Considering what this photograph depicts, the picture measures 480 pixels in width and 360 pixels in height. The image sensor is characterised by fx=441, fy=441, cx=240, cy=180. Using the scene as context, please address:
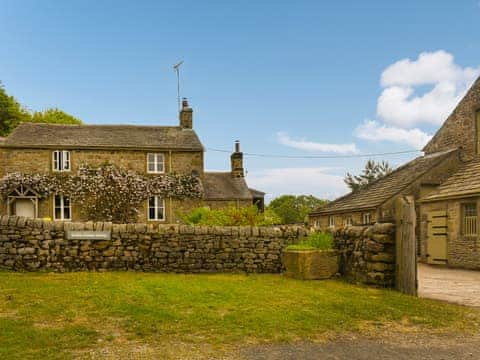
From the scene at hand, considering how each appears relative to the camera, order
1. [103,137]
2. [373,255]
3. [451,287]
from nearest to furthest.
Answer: [373,255] → [451,287] → [103,137]

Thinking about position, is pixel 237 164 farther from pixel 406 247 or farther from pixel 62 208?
pixel 406 247

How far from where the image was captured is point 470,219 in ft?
56.3

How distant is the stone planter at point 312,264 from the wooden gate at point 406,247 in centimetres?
207

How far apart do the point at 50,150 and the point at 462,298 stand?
24615 mm

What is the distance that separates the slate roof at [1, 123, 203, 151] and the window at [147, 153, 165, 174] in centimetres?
74

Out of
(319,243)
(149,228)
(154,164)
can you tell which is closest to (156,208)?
(154,164)

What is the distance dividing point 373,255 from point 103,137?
886 inches

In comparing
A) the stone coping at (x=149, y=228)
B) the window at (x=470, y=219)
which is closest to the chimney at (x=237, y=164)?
the window at (x=470, y=219)

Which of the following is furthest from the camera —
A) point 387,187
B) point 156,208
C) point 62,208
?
point 156,208

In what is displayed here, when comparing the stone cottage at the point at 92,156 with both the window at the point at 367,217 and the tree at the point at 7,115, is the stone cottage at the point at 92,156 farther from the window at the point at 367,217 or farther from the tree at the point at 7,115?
the tree at the point at 7,115

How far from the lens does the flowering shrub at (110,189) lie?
89.1 ft

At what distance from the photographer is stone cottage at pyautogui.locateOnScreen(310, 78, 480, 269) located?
57.1 ft

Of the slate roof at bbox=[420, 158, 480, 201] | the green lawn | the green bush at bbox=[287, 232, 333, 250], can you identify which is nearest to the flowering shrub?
the slate roof at bbox=[420, 158, 480, 201]

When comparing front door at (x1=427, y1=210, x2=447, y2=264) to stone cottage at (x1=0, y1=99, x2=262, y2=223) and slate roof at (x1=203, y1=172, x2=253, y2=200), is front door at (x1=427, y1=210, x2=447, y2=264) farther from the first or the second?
slate roof at (x1=203, y1=172, x2=253, y2=200)
